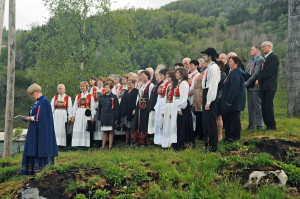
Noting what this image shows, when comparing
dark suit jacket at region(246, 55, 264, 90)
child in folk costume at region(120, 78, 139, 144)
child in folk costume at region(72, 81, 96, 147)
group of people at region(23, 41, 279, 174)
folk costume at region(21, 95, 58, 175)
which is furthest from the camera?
child in folk costume at region(72, 81, 96, 147)

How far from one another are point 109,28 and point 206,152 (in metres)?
18.0

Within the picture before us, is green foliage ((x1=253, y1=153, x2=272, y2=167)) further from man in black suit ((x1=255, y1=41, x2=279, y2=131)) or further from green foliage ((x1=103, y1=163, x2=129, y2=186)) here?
man in black suit ((x1=255, y1=41, x2=279, y2=131))

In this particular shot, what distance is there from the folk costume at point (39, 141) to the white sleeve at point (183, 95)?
293 centimetres

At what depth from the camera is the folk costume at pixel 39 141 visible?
6.29 m

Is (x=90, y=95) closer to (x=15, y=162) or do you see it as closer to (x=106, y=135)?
(x=106, y=135)

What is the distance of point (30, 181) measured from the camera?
501cm

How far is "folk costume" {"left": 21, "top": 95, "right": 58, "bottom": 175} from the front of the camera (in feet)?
20.6

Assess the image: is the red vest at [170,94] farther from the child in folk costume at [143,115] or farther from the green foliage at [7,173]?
the green foliage at [7,173]

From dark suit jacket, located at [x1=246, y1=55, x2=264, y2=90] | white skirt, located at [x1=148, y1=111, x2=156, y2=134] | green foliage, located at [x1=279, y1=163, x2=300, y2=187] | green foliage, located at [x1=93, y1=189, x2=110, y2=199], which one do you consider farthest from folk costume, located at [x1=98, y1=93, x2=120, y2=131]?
green foliage, located at [x1=279, y1=163, x2=300, y2=187]

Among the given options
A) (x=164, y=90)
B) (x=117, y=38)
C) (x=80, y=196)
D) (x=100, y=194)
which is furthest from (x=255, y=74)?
(x=117, y=38)

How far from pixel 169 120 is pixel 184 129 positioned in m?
0.60

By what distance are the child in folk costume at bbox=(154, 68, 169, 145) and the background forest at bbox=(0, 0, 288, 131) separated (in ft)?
36.6

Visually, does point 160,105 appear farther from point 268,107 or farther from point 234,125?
point 268,107

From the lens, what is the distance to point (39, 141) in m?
6.30
